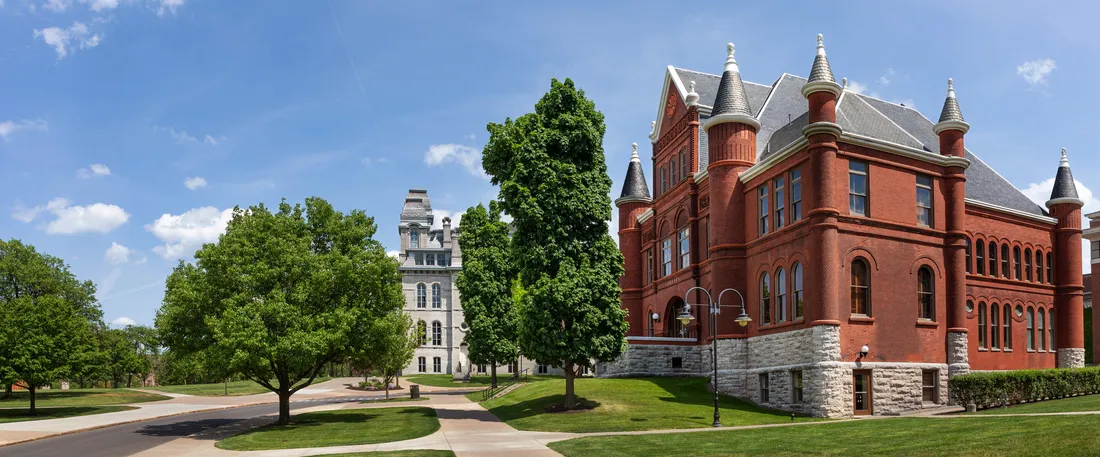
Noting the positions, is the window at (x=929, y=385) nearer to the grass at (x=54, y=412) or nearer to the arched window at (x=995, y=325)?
the arched window at (x=995, y=325)

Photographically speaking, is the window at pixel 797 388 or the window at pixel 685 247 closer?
the window at pixel 797 388

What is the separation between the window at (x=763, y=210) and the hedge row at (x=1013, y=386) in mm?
9544

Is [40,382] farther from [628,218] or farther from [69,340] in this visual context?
[628,218]

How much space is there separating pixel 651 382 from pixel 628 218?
50.8 ft

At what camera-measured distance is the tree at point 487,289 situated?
5266cm

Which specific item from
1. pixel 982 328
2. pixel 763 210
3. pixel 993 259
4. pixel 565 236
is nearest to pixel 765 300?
pixel 763 210

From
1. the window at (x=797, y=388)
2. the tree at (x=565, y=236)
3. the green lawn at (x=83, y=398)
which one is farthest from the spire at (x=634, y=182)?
the green lawn at (x=83, y=398)

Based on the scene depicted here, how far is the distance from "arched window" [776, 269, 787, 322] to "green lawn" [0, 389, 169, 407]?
1744 inches

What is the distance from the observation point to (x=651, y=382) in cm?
3853

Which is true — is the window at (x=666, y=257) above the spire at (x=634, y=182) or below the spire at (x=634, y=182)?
below

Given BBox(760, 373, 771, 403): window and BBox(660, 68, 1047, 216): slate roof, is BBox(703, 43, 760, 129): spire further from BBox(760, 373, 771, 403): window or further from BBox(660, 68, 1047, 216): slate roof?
BBox(760, 373, 771, 403): window

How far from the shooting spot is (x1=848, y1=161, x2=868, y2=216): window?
106 feet

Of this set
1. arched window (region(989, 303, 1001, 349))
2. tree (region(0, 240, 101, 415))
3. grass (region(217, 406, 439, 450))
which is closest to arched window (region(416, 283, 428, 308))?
tree (region(0, 240, 101, 415))

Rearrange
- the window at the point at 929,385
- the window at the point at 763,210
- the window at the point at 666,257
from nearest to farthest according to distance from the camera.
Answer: the window at the point at 929,385
the window at the point at 763,210
the window at the point at 666,257
